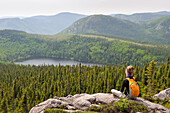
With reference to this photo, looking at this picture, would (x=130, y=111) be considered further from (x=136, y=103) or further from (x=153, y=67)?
(x=153, y=67)

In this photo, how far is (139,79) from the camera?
121812 mm

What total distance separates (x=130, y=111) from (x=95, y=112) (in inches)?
204

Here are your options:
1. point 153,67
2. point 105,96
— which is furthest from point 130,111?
point 153,67

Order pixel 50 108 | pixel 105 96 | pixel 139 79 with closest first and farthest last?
1. pixel 50 108
2. pixel 105 96
3. pixel 139 79

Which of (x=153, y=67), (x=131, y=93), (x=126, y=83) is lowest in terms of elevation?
(x=153, y=67)

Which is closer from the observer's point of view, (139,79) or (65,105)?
(65,105)

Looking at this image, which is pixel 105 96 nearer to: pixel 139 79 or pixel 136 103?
pixel 136 103

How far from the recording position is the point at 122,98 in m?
21.6

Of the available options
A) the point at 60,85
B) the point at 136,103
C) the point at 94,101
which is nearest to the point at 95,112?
the point at 94,101

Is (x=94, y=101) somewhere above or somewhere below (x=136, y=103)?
below

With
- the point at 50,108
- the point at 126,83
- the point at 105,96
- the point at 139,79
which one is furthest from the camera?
the point at 139,79

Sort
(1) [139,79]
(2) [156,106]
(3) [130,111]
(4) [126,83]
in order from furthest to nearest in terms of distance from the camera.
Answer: (1) [139,79], (2) [156,106], (3) [130,111], (4) [126,83]

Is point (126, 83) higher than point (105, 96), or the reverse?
point (126, 83)

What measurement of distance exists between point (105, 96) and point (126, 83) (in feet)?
27.3
